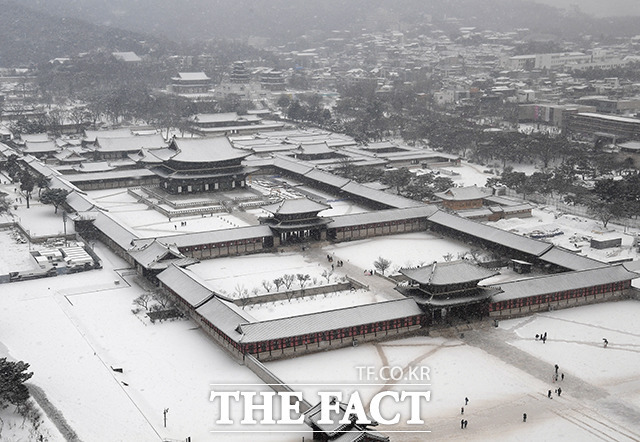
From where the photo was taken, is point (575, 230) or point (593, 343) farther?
point (575, 230)

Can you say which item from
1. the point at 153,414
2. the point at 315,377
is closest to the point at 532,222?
the point at 315,377

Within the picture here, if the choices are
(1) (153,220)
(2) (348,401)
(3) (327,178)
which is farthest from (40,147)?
(2) (348,401)

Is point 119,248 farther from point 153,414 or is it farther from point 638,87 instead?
point 638,87

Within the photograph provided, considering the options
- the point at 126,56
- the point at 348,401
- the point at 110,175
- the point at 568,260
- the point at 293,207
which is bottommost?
the point at 348,401

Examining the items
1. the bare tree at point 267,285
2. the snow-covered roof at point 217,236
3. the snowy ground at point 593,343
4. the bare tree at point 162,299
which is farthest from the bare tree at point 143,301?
the snowy ground at point 593,343

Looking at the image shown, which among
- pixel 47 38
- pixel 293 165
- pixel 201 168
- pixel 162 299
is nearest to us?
pixel 162 299

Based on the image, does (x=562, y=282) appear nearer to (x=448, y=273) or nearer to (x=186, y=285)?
(x=448, y=273)

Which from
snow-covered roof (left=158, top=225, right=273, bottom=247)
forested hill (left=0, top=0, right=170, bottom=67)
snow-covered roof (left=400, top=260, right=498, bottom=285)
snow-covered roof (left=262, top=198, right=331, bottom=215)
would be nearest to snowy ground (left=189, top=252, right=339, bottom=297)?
snow-covered roof (left=158, top=225, right=273, bottom=247)

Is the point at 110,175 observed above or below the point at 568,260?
below
